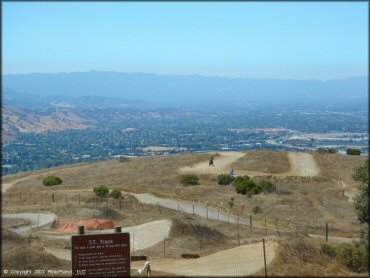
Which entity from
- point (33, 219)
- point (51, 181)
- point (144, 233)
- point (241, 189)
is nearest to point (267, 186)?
point (241, 189)

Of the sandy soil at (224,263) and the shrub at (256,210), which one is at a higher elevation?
the sandy soil at (224,263)

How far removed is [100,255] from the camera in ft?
51.9

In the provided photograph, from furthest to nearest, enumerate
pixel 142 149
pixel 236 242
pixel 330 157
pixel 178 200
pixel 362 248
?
pixel 142 149
pixel 330 157
pixel 178 200
pixel 236 242
pixel 362 248

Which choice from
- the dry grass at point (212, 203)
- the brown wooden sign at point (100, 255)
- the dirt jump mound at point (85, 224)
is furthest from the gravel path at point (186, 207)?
the brown wooden sign at point (100, 255)

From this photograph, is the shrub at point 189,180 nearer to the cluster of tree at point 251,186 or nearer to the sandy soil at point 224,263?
the cluster of tree at point 251,186

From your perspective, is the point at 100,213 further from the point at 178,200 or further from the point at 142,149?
the point at 142,149

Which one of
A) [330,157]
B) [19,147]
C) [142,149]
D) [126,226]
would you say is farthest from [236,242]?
[19,147]

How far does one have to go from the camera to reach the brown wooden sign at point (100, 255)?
622 inches

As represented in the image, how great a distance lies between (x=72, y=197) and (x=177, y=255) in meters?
24.2

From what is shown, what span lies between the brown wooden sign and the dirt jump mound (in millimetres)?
18296

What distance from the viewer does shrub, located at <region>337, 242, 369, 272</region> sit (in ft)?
65.1

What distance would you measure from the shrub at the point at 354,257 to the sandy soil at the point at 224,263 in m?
2.76

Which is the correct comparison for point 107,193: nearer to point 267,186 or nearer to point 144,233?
point 267,186

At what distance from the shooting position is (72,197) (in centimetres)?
4994
